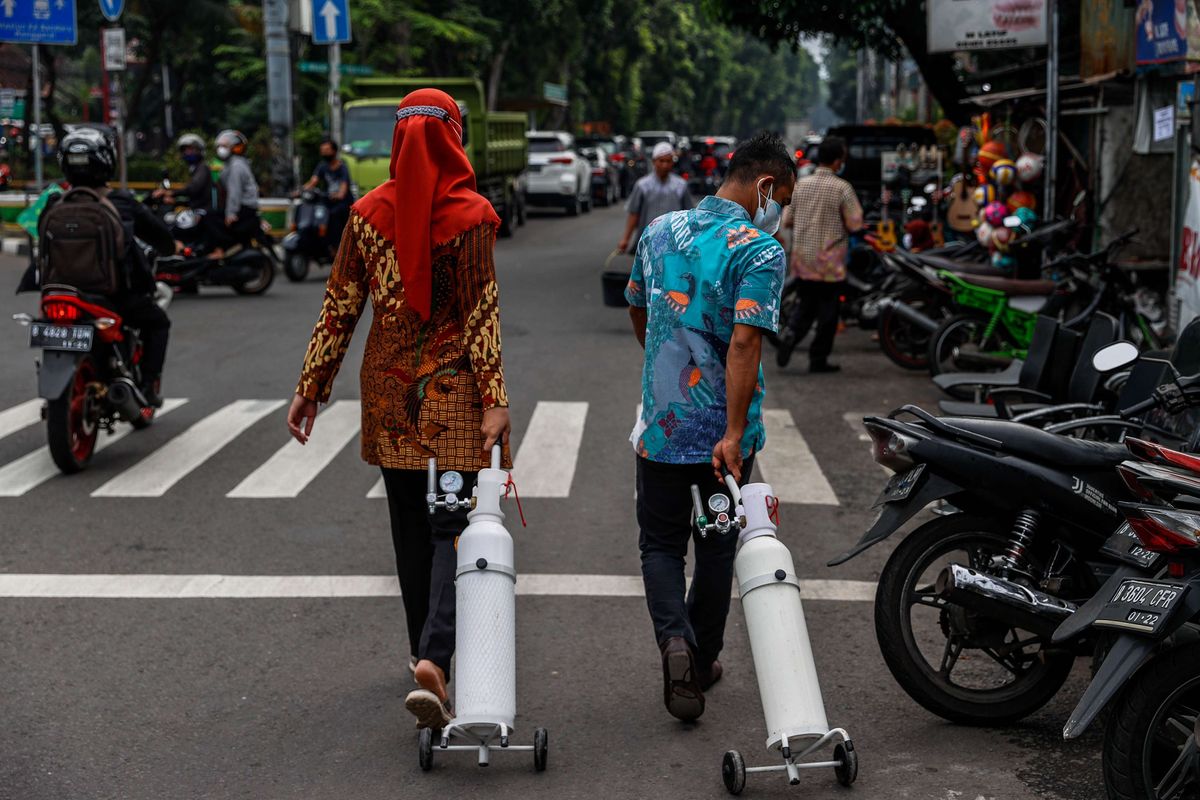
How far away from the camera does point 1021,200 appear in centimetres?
1386

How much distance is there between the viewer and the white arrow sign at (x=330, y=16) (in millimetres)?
23734

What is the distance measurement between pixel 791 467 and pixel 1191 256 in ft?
11.3

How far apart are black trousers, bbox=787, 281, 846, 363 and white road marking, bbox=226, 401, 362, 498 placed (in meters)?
3.60

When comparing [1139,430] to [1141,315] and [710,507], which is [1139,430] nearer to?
[710,507]

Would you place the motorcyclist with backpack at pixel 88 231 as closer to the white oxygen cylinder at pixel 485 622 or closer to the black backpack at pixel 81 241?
the black backpack at pixel 81 241

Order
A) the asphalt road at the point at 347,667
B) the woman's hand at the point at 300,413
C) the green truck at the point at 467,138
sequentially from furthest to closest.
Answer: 1. the green truck at the point at 467,138
2. the woman's hand at the point at 300,413
3. the asphalt road at the point at 347,667

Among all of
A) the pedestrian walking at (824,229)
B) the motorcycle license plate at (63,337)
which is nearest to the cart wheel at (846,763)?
the motorcycle license plate at (63,337)

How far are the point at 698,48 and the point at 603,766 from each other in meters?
82.6

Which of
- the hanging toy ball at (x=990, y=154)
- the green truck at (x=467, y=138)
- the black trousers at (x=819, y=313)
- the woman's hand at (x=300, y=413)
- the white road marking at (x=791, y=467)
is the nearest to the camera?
the woman's hand at (x=300, y=413)

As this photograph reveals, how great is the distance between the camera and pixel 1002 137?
1559 centimetres

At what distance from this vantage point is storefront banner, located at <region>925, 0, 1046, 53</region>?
14.0 meters

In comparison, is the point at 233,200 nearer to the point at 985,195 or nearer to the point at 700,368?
the point at 985,195

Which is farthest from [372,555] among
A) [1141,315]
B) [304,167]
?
[304,167]

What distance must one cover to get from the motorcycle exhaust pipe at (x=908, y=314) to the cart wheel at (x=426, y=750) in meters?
7.69
